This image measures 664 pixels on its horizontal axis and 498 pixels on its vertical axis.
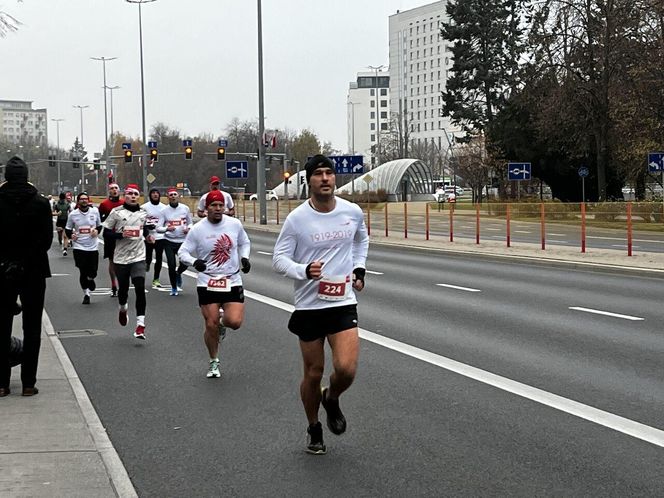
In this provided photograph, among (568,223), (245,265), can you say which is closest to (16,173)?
(245,265)

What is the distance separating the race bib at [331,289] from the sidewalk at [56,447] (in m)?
1.62

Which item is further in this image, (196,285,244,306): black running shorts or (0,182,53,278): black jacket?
(196,285,244,306): black running shorts

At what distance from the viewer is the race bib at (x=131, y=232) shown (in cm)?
1223

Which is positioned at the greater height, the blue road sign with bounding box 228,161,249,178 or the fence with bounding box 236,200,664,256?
the blue road sign with bounding box 228,161,249,178

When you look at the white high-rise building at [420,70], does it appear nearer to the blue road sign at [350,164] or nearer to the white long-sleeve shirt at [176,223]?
the blue road sign at [350,164]

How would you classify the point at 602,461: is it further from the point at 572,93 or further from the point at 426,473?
the point at 572,93

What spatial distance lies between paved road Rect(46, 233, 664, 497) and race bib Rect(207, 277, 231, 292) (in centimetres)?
80

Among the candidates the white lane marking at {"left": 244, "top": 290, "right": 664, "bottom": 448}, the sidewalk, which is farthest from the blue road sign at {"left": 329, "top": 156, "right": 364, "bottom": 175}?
the sidewalk

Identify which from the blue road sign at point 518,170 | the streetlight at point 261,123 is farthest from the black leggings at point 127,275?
the streetlight at point 261,123

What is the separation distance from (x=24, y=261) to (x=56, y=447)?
7.25ft

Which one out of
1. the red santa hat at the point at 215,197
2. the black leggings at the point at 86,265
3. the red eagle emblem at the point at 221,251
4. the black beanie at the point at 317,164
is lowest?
the black leggings at the point at 86,265

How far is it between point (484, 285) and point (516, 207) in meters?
16.7

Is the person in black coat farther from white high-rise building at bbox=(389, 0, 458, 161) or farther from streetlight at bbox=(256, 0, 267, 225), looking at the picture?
white high-rise building at bbox=(389, 0, 458, 161)

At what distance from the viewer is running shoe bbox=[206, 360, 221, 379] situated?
361 inches
